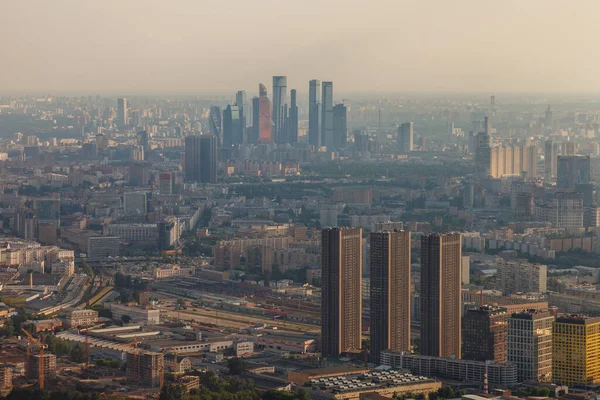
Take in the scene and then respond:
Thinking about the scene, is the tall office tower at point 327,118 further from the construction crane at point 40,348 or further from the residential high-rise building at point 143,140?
the construction crane at point 40,348

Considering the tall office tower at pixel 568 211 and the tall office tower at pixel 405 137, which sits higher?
the tall office tower at pixel 405 137

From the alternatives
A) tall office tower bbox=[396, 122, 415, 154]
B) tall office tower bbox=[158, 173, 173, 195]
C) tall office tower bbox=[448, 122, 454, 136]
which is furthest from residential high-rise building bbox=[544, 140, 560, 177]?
tall office tower bbox=[158, 173, 173, 195]

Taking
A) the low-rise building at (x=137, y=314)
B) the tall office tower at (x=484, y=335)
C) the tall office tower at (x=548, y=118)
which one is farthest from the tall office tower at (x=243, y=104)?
the tall office tower at (x=484, y=335)

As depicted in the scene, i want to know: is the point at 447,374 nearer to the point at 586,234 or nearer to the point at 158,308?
the point at 158,308

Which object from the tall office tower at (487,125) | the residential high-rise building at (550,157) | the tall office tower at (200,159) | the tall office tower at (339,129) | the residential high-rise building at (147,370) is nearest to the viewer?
the residential high-rise building at (147,370)

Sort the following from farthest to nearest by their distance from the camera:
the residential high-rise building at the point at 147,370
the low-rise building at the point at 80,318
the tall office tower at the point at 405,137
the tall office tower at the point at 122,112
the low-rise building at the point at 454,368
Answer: the tall office tower at the point at 405,137, the tall office tower at the point at 122,112, the low-rise building at the point at 80,318, the low-rise building at the point at 454,368, the residential high-rise building at the point at 147,370

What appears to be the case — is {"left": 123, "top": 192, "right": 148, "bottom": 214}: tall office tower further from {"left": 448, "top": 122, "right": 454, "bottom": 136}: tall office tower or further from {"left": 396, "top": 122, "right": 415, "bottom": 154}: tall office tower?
{"left": 396, "top": 122, "right": 415, "bottom": 154}: tall office tower
